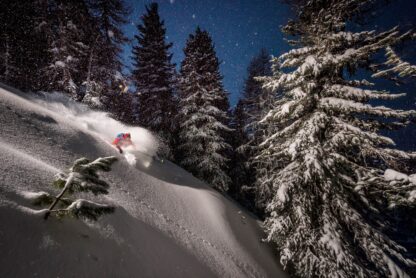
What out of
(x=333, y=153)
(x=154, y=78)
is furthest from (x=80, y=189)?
(x=154, y=78)

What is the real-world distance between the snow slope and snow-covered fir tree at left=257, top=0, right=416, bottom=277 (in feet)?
6.73

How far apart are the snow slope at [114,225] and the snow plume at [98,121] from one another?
69 centimetres

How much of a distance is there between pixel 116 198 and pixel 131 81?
14.0 m

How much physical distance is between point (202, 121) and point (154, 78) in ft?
20.2

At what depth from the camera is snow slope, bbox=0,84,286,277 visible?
3.26 meters

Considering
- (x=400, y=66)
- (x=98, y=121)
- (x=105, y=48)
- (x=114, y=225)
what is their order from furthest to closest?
(x=105, y=48) < (x=98, y=121) < (x=400, y=66) < (x=114, y=225)

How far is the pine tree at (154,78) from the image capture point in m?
18.1

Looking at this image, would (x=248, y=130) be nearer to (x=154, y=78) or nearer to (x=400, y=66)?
(x=154, y=78)

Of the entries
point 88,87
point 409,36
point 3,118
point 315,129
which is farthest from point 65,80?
point 409,36

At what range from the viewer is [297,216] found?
23.9 ft

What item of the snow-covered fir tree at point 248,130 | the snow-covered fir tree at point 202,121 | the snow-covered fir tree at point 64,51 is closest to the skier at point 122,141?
the snow-covered fir tree at point 202,121

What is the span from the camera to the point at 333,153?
6.80 metres

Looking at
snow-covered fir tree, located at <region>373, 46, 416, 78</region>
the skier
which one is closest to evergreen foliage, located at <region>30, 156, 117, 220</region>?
the skier

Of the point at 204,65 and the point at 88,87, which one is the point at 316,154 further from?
the point at 88,87
